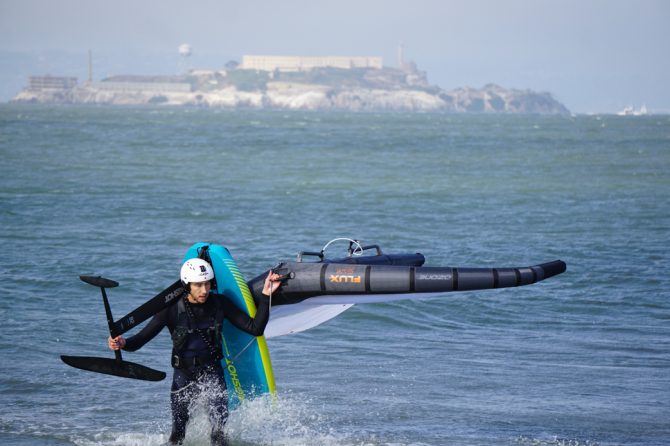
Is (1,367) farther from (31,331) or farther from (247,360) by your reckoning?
(247,360)

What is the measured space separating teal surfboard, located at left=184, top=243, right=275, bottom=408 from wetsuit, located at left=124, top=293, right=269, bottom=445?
0.40 m

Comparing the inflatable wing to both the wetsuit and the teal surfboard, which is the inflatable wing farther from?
the wetsuit

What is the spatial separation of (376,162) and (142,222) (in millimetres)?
29559

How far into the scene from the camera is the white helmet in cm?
768

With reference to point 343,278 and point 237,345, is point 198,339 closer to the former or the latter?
point 237,345

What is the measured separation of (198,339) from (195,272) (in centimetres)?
Result: 56

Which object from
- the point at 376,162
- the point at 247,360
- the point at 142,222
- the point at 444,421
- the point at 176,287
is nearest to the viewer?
the point at 176,287

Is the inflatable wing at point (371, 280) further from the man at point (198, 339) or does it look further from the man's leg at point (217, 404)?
the man's leg at point (217, 404)

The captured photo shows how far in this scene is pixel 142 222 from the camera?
1019 inches

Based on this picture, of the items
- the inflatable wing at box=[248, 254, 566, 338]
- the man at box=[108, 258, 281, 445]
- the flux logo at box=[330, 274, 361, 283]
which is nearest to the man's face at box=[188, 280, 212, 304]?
the man at box=[108, 258, 281, 445]

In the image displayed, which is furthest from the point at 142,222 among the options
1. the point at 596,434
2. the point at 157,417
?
the point at 596,434

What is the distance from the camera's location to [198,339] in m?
7.89

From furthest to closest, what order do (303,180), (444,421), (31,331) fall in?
1. (303,180)
2. (31,331)
3. (444,421)

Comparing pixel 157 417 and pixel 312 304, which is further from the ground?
pixel 312 304
